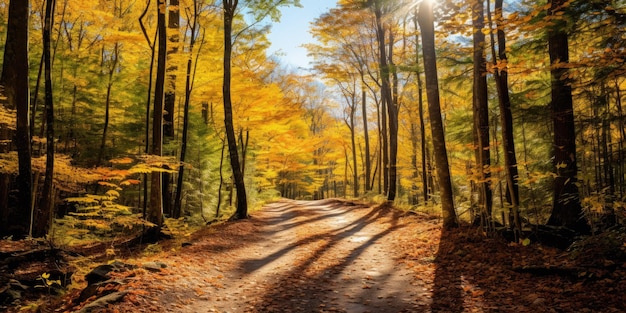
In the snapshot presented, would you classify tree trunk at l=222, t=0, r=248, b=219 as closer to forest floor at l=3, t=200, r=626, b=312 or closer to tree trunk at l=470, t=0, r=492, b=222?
forest floor at l=3, t=200, r=626, b=312

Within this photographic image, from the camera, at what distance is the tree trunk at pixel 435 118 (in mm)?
8586

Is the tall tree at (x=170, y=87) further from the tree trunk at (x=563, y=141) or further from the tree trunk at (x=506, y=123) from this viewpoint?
the tree trunk at (x=563, y=141)

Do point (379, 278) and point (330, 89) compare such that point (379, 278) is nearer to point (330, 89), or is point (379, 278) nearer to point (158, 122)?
point (158, 122)

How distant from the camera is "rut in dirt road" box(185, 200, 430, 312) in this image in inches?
201

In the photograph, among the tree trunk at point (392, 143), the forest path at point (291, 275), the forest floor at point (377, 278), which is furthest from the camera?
the tree trunk at point (392, 143)

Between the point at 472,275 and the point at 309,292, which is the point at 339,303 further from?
the point at 472,275

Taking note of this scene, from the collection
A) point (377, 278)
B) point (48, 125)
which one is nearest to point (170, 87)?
point (48, 125)

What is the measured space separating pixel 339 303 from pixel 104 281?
3.59m

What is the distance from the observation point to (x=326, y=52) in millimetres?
19016

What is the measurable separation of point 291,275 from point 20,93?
9.13m

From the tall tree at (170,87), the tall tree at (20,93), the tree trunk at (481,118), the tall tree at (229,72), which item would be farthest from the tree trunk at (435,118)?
the tall tree at (20,93)

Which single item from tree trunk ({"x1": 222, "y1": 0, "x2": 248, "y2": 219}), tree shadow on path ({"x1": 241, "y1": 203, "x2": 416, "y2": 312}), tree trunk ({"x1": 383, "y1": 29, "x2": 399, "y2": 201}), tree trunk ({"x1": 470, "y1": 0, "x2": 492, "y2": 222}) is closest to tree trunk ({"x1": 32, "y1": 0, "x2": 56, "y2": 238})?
tree trunk ({"x1": 222, "y1": 0, "x2": 248, "y2": 219})

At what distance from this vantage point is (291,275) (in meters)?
6.64

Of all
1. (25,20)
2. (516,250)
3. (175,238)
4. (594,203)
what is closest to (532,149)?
(516,250)
